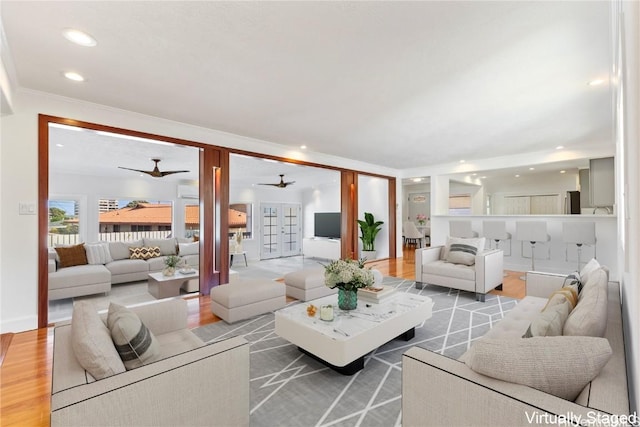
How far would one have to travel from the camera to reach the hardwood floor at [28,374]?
1823mm

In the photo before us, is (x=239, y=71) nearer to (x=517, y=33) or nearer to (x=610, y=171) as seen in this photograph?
(x=517, y=33)

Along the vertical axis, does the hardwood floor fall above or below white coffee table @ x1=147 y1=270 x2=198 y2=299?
below

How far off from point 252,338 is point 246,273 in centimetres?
390

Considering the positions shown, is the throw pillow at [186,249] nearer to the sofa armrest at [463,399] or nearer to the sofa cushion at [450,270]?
the sofa cushion at [450,270]

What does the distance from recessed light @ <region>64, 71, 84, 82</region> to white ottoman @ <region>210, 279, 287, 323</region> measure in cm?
259

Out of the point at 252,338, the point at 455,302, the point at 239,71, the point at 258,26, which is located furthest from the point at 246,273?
the point at 258,26

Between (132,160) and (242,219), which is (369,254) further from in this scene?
(132,160)

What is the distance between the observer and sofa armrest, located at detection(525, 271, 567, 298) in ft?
10.0

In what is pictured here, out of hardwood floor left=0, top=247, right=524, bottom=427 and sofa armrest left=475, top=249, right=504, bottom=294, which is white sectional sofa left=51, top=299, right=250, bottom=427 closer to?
hardwood floor left=0, top=247, right=524, bottom=427

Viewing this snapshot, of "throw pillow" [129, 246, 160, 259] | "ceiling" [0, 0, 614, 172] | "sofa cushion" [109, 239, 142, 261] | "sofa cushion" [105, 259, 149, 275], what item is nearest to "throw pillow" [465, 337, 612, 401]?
"ceiling" [0, 0, 614, 172]

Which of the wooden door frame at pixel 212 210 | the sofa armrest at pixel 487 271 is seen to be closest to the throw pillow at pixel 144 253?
the wooden door frame at pixel 212 210

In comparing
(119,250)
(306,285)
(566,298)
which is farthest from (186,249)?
(566,298)

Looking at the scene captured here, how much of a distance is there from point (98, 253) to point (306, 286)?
4167mm

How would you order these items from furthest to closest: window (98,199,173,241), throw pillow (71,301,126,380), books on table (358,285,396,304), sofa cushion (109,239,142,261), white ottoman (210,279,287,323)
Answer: window (98,199,173,241) → sofa cushion (109,239,142,261) → white ottoman (210,279,287,323) → books on table (358,285,396,304) → throw pillow (71,301,126,380)
